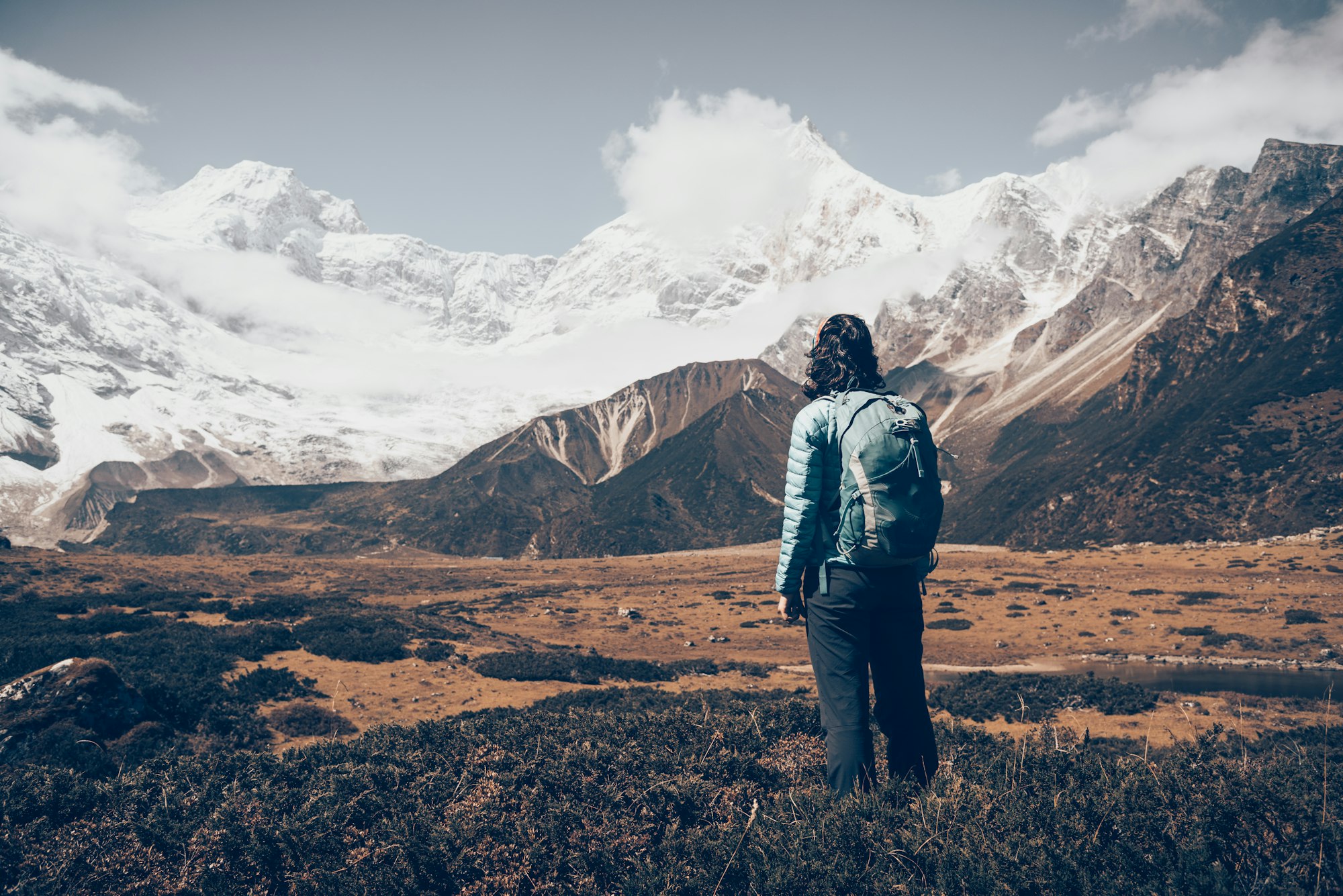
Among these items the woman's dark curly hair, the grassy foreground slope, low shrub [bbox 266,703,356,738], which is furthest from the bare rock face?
the woman's dark curly hair

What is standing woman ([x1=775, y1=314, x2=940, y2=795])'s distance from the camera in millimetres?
6105

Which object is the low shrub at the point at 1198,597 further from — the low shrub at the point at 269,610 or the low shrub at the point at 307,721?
the low shrub at the point at 269,610

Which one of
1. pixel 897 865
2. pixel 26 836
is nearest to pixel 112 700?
pixel 26 836

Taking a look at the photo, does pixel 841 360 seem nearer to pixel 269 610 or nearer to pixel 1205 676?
pixel 1205 676

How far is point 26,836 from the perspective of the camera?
6.79 meters

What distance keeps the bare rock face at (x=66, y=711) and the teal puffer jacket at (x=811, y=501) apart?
12.9 metres

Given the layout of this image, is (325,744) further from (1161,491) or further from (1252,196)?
(1252,196)

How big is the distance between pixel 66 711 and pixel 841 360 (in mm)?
15210

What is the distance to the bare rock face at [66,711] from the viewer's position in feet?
41.9

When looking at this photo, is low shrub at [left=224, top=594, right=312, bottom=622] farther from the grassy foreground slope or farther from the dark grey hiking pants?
the dark grey hiking pants

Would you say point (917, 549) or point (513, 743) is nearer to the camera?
point (917, 549)

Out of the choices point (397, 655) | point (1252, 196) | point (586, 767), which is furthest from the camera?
point (1252, 196)

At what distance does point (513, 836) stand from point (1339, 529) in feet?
274

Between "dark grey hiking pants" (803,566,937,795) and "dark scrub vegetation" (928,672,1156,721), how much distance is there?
16.2 meters
